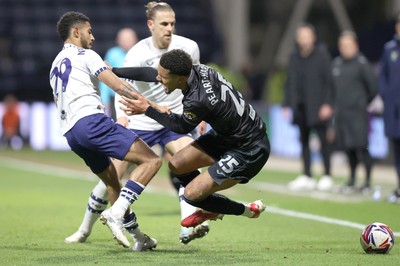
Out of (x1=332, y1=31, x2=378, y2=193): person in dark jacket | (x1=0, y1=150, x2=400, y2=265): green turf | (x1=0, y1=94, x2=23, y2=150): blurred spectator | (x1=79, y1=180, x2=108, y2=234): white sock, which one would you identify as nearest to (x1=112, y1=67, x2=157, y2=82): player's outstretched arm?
(x1=79, y1=180, x2=108, y2=234): white sock

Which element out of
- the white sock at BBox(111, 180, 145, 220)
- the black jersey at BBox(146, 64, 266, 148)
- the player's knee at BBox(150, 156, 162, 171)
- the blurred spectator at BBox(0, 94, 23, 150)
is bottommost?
the blurred spectator at BBox(0, 94, 23, 150)

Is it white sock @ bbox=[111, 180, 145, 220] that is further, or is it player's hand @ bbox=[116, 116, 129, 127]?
player's hand @ bbox=[116, 116, 129, 127]

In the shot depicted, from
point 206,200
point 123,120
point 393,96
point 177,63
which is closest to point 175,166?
point 206,200

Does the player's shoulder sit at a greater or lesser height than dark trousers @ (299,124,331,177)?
greater

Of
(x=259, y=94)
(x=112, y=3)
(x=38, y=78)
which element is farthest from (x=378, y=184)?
(x=112, y=3)

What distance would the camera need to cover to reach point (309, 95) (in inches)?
619

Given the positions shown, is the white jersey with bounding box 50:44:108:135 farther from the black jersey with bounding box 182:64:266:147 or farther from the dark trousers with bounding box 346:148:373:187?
the dark trousers with bounding box 346:148:373:187

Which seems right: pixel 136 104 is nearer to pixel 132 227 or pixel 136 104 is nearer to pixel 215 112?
pixel 215 112

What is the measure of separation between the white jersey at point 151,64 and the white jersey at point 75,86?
4.62 feet

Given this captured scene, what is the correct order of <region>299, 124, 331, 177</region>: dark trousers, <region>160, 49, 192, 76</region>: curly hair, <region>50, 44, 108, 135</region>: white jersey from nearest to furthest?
<region>160, 49, 192, 76</region>: curly hair
<region>50, 44, 108, 135</region>: white jersey
<region>299, 124, 331, 177</region>: dark trousers

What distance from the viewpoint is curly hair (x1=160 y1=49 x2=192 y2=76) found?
27.3 ft

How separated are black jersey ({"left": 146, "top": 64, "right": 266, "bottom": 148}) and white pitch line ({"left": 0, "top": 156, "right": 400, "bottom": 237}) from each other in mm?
2334

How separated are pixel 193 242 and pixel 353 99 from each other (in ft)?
20.4

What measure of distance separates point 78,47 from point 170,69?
3.44 ft
